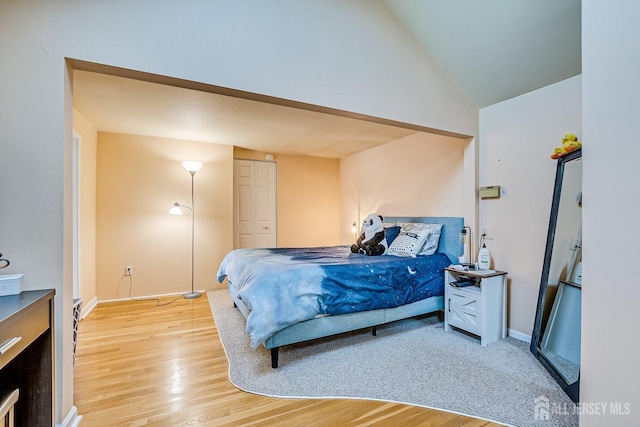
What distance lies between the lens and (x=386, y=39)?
8.11ft

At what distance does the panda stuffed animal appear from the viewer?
135 inches

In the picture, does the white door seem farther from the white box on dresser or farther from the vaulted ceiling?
the white box on dresser

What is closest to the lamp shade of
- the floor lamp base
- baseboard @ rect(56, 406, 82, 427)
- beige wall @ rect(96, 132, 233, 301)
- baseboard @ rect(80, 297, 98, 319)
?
beige wall @ rect(96, 132, 233, 301)

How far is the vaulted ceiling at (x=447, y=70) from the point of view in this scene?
214 centimetres

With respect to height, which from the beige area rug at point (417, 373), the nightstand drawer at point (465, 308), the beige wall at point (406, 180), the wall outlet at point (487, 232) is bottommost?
the beige area rug at point (417, 373)

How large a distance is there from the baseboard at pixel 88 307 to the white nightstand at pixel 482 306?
4084 millimetres

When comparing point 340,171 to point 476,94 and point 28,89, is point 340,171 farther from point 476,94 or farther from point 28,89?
point 28,89

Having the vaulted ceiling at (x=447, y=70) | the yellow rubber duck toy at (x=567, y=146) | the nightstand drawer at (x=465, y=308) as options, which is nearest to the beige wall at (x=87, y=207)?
the vaulted ceiling at (x=447, y=70)

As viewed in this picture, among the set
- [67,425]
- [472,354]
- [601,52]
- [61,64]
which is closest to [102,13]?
[61,64]

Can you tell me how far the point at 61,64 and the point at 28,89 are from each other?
0.20 m

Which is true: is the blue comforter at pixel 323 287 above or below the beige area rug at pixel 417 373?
above

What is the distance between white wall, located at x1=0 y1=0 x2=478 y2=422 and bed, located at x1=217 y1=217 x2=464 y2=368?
114 cm

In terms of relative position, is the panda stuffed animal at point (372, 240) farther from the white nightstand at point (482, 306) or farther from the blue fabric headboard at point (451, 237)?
the white nightstand at point (482, 306)

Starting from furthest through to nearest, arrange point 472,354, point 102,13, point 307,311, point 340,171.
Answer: point 340,171
point 472,354
point 307,311
point 102,13
